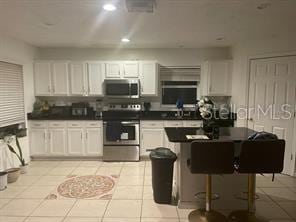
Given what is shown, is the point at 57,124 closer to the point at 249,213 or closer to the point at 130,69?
the point at 130,69

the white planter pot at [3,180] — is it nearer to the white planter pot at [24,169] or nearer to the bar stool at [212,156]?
the white planter pot at [24,169]

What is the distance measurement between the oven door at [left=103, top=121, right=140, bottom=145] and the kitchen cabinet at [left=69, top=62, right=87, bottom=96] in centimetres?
98

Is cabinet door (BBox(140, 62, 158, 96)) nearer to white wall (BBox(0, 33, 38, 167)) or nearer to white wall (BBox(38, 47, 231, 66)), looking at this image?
white wall (BBox(38, 47, 231, 66))

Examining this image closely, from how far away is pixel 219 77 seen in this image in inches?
200

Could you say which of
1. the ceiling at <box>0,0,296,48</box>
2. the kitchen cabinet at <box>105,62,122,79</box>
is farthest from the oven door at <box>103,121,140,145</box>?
the ceiling at <box>0,0,296,48</box>

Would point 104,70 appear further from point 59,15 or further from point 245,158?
point 245,158

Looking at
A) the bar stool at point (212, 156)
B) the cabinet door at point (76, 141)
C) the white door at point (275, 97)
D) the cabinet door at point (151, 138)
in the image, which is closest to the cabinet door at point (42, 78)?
the cabinet door at point (76, 141)

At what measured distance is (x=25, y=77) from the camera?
4.77 metres

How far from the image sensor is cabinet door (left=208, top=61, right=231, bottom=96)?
5048 millimetres

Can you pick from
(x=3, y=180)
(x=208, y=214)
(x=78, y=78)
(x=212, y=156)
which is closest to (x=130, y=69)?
(x=78, y=78)

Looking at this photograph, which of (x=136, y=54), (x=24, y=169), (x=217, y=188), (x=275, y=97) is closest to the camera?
(x=217, y=188)

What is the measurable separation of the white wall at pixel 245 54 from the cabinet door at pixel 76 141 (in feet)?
11.1

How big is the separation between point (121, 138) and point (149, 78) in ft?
4.82

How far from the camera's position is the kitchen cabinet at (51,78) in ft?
16.6
